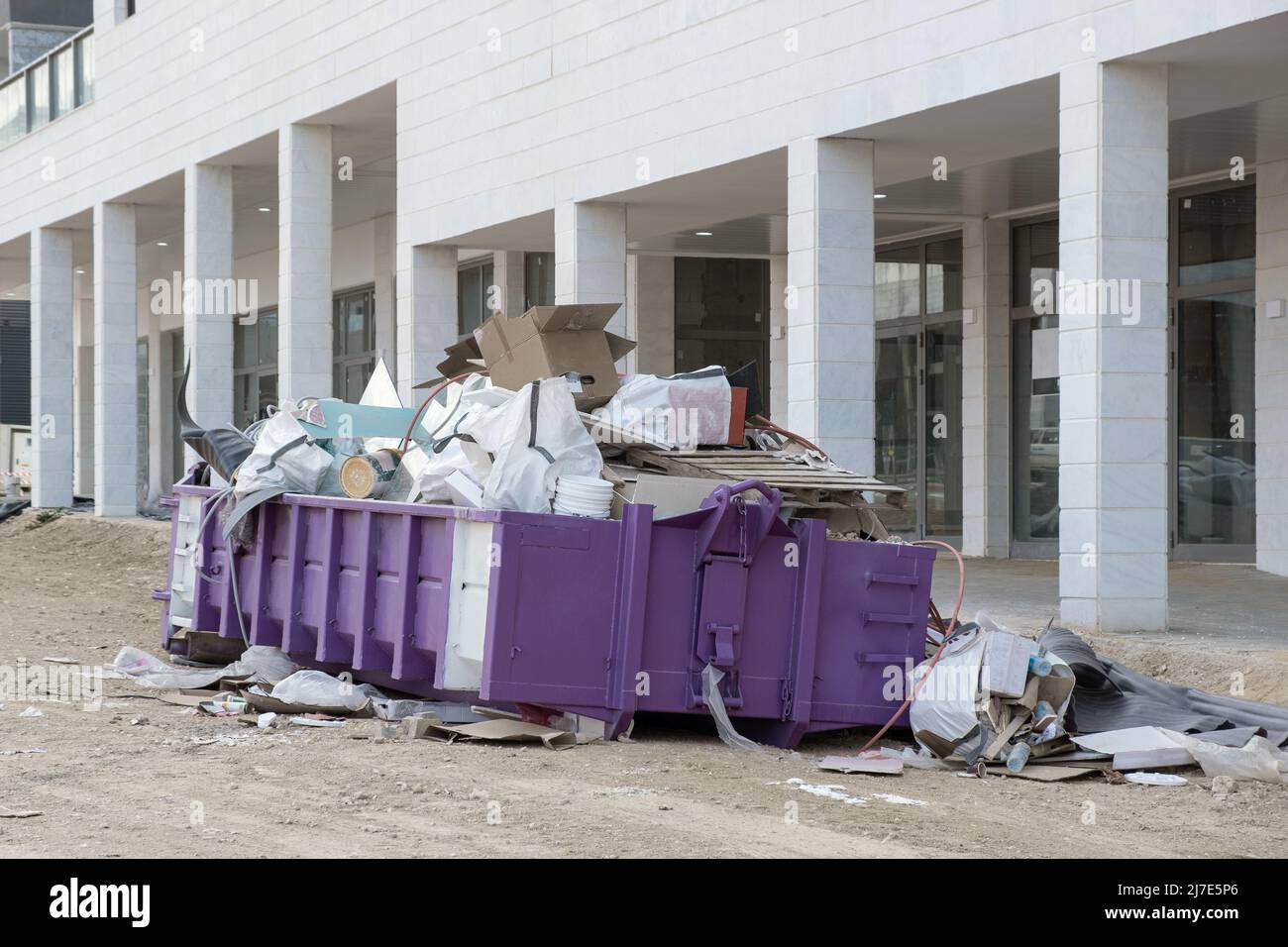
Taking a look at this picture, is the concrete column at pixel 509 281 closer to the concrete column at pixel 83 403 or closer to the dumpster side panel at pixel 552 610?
the dumpster side panel at pixel 552 610

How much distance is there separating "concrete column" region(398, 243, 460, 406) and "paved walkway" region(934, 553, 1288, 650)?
6.44 m

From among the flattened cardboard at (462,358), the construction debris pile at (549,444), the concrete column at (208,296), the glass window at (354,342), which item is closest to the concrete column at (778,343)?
the concrete column at (208,296)

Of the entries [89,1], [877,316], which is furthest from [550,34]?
[89,1]

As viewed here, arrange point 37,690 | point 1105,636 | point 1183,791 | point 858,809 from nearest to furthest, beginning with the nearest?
point 858,809
point 1183,791
point 37,690
point 1105,636

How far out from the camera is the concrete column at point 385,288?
25906 mm

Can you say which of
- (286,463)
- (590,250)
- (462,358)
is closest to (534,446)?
(286,463)

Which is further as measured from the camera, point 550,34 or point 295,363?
point 295,363

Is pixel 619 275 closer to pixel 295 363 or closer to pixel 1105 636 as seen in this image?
pixel 295 363

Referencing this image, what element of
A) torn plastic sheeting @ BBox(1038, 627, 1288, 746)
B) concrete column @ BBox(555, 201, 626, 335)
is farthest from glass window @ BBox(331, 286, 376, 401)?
torn plastic sheeting @ BBox(1038, 627, 1288, 746)

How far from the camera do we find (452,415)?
951cm

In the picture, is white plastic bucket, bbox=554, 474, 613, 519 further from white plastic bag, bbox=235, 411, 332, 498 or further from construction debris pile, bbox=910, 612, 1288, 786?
white plastic bag, bbox=235, 411, 332, 498

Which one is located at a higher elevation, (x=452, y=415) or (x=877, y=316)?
(x=877, y=316)
